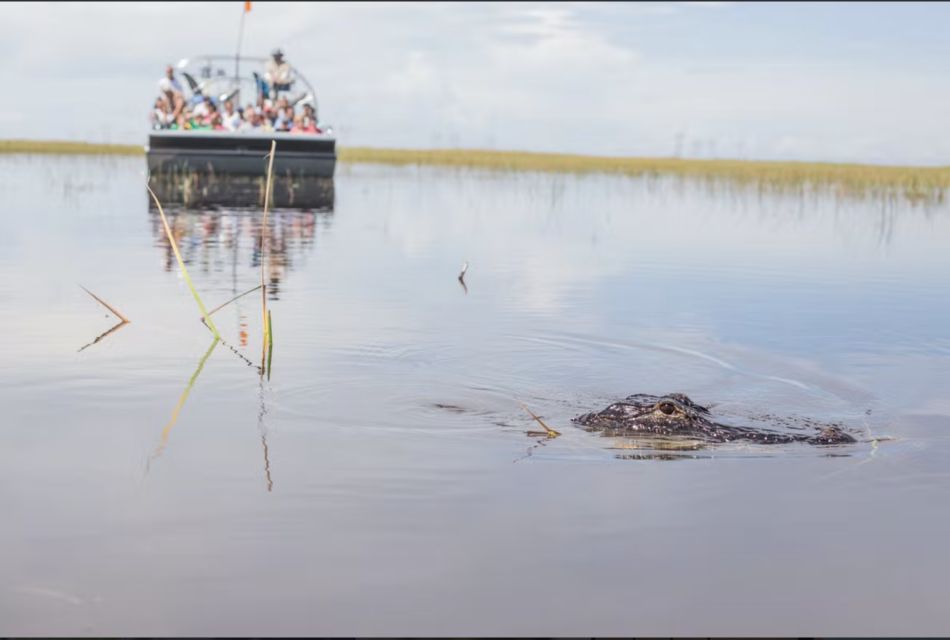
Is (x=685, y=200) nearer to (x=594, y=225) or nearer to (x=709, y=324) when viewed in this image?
(x=594, y=225)

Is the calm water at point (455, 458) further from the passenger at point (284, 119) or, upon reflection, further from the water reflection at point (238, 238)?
the passenger at point (284, 119)

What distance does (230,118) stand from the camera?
34.0 meters

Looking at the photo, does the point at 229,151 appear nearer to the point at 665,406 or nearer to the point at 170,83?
the point at 170,83

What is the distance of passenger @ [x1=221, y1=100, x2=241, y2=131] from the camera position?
3388 cm

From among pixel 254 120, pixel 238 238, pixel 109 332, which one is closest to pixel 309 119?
pixel 254 120

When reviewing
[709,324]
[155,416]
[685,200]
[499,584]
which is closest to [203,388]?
[155,416]

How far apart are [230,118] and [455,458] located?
2922 cm

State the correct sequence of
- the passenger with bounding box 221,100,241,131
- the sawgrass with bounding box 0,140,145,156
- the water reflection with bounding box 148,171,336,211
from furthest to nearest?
the sawgrass with bounding box 0,140,145,156 → the passenger with bounding box 221,100,241,131 → the water reflection with bounding box 148,171,336,211

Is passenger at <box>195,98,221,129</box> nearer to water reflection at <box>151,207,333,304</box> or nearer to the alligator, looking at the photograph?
water reflection at <box>151,207,333,304</box>

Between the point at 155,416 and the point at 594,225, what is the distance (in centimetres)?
1708

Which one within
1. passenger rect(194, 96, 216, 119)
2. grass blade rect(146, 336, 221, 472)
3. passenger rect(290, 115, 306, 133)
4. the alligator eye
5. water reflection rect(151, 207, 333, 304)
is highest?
passenger rect(194, 96, 216, 119)

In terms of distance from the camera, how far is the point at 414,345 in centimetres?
985

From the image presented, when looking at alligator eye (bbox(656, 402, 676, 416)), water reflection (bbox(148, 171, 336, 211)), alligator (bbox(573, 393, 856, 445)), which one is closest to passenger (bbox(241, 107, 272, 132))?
water reflection (bbox(148, 171, 336, 211))

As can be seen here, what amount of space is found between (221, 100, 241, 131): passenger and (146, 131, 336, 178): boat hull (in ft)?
3.38
